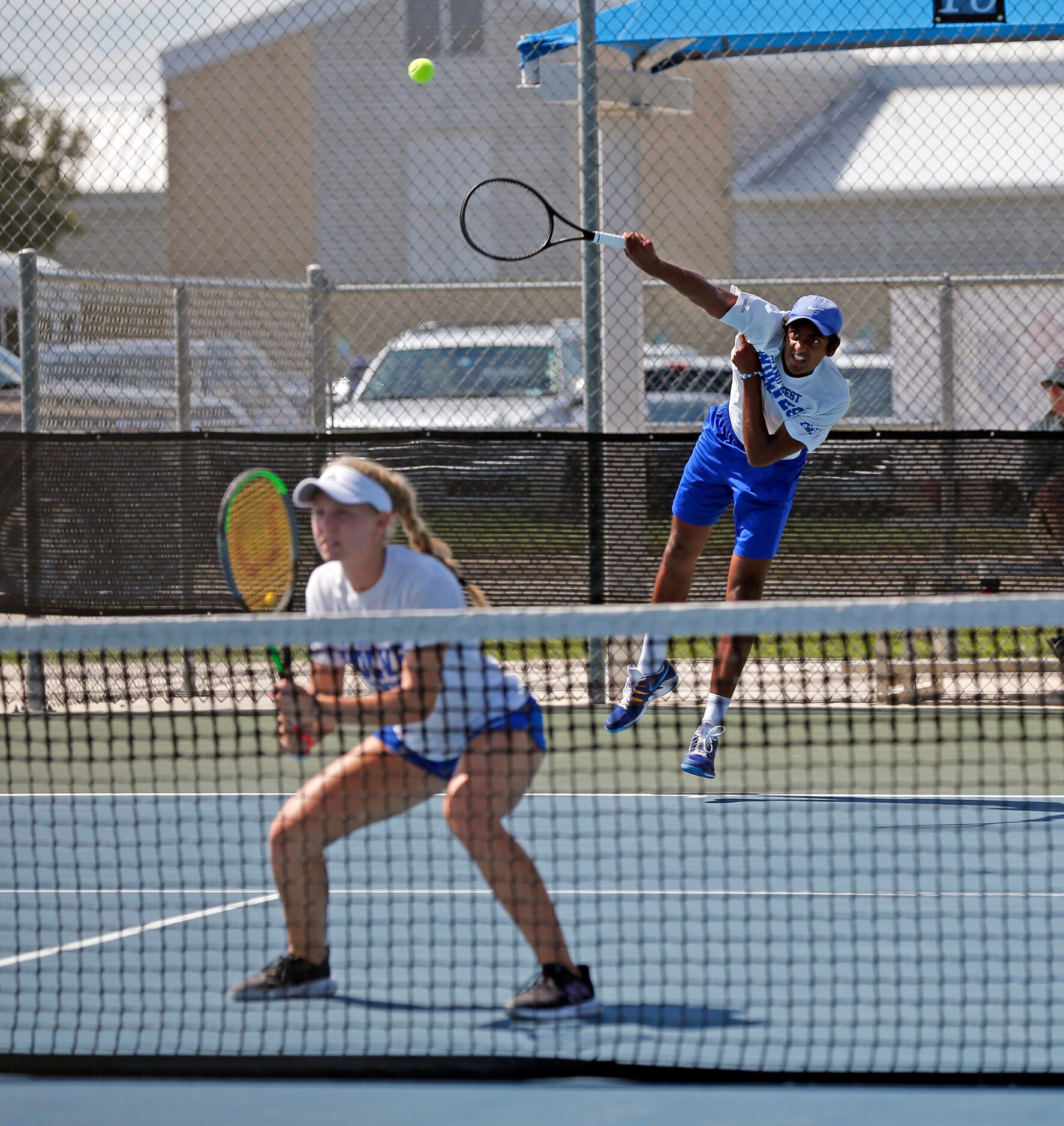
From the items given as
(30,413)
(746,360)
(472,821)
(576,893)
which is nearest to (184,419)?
(30,413)

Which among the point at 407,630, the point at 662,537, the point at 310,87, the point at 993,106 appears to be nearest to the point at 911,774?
the point at 662,537

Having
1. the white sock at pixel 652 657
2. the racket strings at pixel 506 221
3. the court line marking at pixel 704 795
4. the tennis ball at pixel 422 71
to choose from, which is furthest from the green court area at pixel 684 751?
the racket strings at pixel 506 221

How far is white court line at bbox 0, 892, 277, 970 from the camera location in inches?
146

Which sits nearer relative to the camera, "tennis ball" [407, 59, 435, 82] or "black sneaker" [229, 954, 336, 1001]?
"black sneaker" [229, 954, 336, 1001]

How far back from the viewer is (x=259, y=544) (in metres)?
4.81

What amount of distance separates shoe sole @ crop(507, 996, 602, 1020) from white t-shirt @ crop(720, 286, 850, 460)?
2.30m

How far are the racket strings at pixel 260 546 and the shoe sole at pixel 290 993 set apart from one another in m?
1.51

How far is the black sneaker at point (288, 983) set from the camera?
131 inches

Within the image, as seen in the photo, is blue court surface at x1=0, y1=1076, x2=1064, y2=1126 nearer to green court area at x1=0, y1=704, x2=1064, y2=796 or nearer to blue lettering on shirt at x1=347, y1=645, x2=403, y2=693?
blue lettering on shirt at x1=347, y1=645, x2=403, y2=693

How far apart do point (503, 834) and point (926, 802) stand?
2467mm

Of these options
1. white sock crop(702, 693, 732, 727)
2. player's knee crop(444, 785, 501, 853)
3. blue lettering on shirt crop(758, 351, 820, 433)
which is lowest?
player's knee crop(444, 785, 501, 853)

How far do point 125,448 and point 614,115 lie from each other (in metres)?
2.38

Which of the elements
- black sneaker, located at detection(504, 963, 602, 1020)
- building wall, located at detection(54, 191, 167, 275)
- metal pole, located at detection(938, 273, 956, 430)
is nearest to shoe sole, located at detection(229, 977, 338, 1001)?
black sneaker, located at detection(504, 963, 602, 1020)

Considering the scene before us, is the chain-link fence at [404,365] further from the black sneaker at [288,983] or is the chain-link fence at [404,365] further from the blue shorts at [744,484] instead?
the black sneaker at [288,983]
